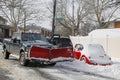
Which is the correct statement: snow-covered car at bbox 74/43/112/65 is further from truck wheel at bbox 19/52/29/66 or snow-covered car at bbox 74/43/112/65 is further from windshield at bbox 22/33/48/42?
truck wheel at bbox 19/52/29/66

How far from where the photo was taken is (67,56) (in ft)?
55.2

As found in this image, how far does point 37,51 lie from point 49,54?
66cm

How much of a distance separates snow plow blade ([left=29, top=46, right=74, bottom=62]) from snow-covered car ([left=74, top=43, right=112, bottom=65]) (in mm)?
1657

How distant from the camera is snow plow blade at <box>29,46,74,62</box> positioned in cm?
1591

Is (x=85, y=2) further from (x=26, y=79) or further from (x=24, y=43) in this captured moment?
(x=26, y=79)

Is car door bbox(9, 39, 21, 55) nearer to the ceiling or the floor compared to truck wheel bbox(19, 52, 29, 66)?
nearer to the ceiling

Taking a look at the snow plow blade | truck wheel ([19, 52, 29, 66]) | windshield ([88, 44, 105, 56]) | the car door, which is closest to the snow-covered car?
windshield ([88, 44, 105, 56])

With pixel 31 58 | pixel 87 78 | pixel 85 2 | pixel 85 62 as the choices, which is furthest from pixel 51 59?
pixel 85 2

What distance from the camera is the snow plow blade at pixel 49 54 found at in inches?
627

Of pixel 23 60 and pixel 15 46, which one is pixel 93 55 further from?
pixel 15 46

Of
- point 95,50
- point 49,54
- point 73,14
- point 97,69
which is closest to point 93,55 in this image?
point 95,50

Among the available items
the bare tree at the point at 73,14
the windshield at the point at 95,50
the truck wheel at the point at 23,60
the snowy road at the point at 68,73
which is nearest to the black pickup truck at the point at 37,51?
the truck wheel at the point at 23,60

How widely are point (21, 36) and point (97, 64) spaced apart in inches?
188

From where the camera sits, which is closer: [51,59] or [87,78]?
[87,78]
